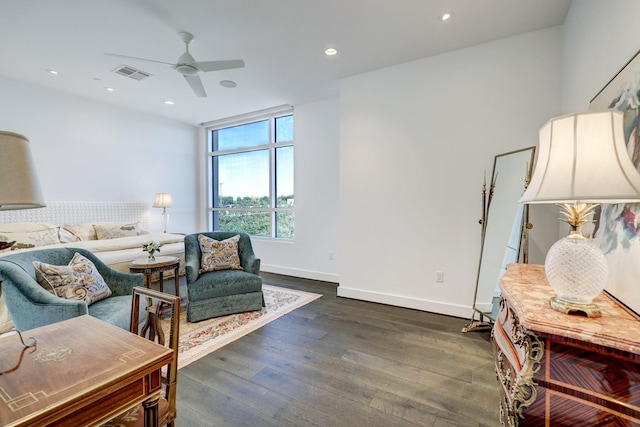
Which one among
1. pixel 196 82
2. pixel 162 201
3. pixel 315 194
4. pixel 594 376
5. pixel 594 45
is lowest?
pixel 594 376

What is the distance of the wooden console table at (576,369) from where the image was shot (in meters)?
0.85

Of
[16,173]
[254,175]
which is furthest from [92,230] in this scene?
[16,173]

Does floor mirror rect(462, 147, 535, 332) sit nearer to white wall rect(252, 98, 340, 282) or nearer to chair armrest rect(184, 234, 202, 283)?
white wall rect(252, 98, 340, 282)

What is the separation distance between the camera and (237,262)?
3.55 metres

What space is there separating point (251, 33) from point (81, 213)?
4120mm

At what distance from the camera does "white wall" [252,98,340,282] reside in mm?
4699

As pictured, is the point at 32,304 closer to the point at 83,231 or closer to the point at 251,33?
the point at 251,33

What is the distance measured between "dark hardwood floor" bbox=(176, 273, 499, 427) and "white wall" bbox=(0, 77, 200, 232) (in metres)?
4.14

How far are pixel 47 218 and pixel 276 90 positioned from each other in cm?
400

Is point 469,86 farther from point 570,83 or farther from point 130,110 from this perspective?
point 130,110

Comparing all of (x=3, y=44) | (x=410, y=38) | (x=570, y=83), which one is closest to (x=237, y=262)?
(x=410, y=38)

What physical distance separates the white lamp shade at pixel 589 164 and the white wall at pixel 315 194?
365cm

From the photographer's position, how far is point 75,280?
7.10ft

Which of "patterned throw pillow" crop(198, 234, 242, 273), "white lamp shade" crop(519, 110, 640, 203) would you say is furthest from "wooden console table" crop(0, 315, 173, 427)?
"patterned throw pillow" crop(198, 234, 242, 273)
